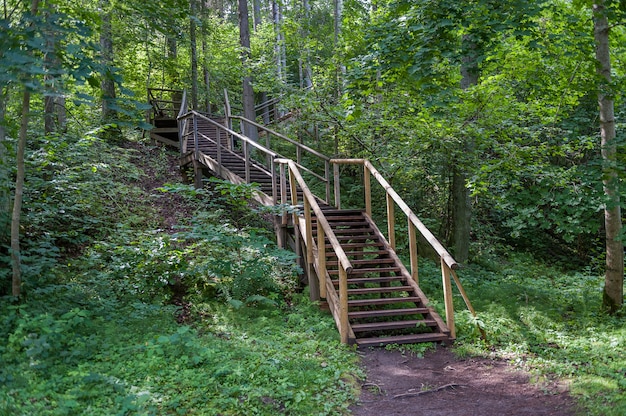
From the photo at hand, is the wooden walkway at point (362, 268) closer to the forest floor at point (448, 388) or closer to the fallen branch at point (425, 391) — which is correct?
the forest floor at point (448, 388)

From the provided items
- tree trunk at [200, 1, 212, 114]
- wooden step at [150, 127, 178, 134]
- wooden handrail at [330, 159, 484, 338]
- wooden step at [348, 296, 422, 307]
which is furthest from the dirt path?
tree trunk at [200, 1, 212, 114]

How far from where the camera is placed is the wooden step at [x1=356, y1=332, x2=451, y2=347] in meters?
5.71

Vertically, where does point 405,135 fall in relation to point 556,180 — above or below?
above

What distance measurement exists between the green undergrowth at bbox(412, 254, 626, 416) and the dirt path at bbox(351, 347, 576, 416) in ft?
0.58

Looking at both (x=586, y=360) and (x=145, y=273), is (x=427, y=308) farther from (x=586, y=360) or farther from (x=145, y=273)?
(x=145, y=273)

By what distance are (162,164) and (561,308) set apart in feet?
36.1

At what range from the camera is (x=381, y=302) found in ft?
21.3

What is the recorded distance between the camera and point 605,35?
627 centimetres

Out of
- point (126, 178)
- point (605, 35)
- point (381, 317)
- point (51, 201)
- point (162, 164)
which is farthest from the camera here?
point (162, 164)

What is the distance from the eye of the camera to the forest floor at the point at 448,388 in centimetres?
409

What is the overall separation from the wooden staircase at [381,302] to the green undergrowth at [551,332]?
0.45m

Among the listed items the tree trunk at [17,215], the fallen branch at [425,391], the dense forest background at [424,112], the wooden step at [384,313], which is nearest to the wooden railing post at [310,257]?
the wooden step at [384,313]

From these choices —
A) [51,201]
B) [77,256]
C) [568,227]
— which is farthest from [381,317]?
[51,201]

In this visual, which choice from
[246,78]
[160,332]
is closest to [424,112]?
[160,332]
